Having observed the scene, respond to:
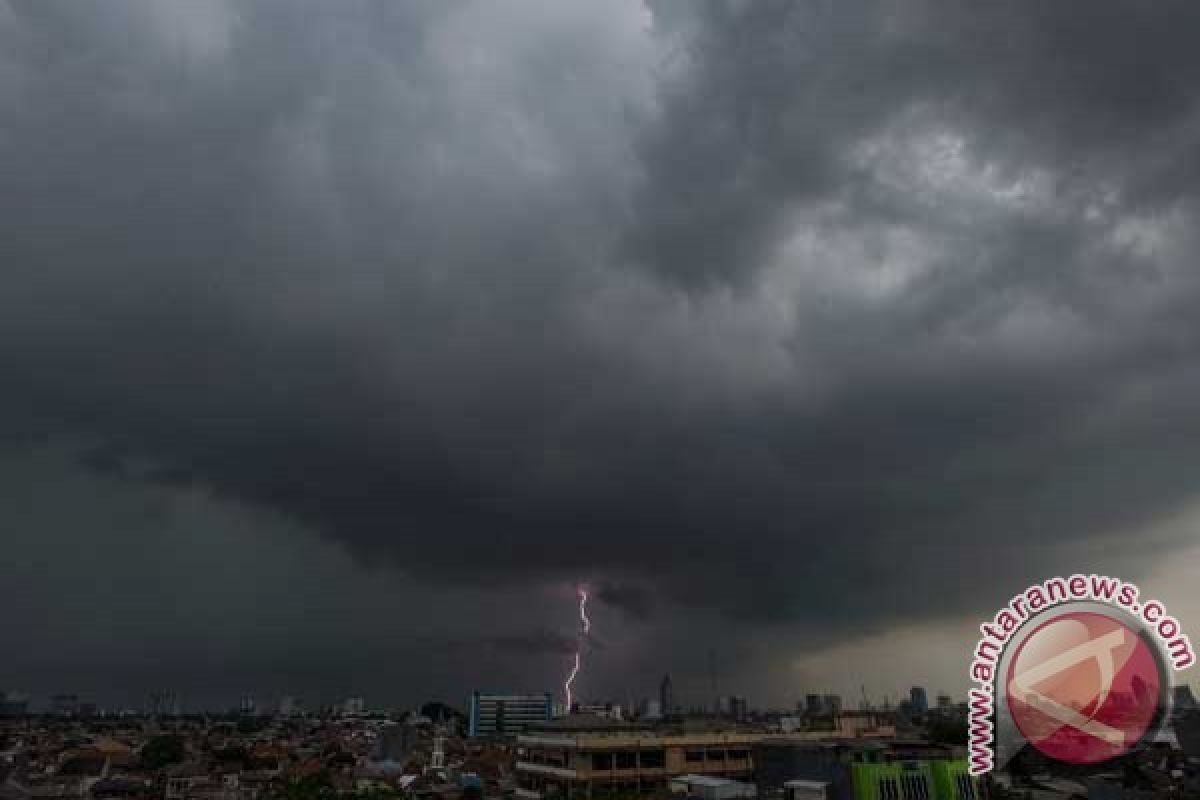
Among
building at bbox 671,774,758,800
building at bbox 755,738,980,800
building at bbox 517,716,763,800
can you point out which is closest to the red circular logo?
building at bbox 755,738,980,800

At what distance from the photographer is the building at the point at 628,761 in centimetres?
8275

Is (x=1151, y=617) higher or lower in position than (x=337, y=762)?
higher

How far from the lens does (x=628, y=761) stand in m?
84.3

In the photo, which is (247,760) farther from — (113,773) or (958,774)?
(958,774)

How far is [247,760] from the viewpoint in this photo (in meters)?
129

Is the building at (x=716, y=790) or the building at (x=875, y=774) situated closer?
the building at (x=875, y=774)

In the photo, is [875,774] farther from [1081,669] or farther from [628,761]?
[628,761]

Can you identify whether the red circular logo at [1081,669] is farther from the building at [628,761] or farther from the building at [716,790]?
the building at [628,761]

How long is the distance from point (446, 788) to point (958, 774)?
6421cm

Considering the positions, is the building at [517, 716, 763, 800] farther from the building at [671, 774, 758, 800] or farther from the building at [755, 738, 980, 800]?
the building at [755, 738, 980, 800]

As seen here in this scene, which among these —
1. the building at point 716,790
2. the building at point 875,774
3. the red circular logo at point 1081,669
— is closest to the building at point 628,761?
the building at point 716,790

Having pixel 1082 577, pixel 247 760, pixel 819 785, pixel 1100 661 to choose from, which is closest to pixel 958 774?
pixel 819 785

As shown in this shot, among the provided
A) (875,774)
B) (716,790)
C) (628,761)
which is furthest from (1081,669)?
(628,761)

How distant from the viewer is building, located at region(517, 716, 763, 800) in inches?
3258
